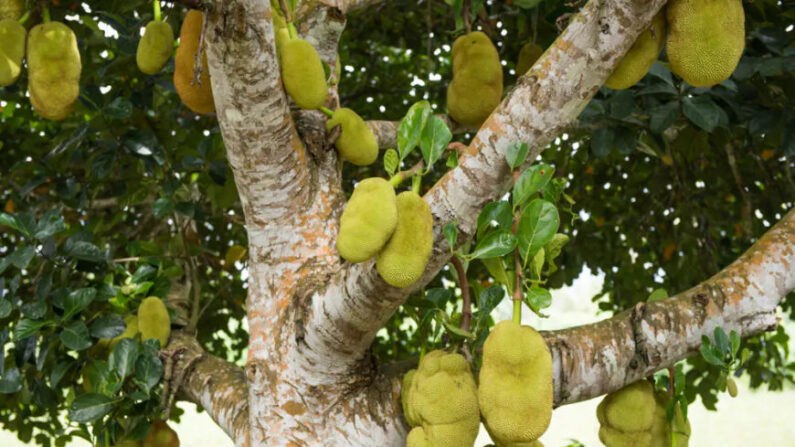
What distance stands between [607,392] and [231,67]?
72cm

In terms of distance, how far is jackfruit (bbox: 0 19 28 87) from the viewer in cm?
134

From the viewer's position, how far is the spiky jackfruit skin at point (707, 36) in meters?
0.82

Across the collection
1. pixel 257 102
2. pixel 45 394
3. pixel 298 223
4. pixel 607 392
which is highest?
pixel 257 102

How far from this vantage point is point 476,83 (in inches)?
62.0

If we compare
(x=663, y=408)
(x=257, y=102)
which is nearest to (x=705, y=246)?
(x=663, y=408)

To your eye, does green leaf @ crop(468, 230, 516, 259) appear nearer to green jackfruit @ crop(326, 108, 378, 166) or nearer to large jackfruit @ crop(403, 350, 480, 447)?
large jackfruit @ crop(403, 350, 480, 447)

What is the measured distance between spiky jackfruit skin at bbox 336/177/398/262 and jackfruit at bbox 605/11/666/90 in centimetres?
33

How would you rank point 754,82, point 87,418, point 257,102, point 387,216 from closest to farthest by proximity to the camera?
point 387,216
point 257,102
point 87,418
point 754,82

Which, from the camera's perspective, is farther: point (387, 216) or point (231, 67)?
point (231, 67)

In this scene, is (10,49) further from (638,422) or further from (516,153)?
(638,422)

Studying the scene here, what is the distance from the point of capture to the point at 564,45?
885 millimetres

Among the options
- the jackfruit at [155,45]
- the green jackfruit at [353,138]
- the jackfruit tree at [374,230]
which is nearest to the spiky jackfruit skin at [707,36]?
the jackfruit tree at [374,230]

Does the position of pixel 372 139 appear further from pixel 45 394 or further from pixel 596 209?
pixel 596 209

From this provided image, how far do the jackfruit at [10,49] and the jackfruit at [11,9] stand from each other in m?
0.05
